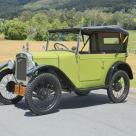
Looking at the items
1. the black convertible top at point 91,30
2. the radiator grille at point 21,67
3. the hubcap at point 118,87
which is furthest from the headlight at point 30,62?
the hubcap at point 118,87

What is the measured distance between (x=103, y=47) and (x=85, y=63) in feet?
3.70

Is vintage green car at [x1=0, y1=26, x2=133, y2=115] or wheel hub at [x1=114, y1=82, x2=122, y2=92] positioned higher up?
vintage green car at [x1=0, y1=26, x2=133, y2=115]

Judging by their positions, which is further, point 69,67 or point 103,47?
point 103,47

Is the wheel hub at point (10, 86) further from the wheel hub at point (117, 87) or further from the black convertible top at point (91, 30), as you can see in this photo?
the wheel hub at point (117, 87)

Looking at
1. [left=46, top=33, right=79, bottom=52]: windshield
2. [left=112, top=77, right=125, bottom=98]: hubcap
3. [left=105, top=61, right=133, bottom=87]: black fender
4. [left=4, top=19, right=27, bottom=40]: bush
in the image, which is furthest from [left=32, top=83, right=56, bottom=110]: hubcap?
[left=4, top=19, right=27, bottom=40]: bush

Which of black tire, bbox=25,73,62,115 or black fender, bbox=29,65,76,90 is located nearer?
black tire, bbox=25,73,62,115

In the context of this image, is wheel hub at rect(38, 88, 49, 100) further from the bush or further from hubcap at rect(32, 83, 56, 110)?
the bush

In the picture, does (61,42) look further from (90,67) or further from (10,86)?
(10,86)

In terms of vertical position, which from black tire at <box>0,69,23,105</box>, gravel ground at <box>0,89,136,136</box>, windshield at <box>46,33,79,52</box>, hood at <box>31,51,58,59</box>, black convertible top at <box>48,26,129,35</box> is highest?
black convertible top at <box>48,26,129,35</box>

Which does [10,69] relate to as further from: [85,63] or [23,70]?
[85,63]

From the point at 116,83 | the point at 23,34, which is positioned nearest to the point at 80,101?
the point at 116,83

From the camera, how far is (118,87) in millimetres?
10398

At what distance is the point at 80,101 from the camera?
10.6 meters

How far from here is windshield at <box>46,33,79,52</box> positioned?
1005 centimetres
